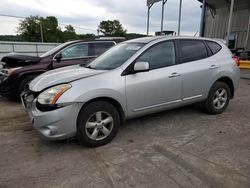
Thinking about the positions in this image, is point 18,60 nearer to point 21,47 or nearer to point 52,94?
point 52,94

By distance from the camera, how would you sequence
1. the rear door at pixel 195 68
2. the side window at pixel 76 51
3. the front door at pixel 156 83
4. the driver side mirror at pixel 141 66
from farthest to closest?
the side window at pixel 76 51 → the rear door at pixel 195 68 → the front door at pixel 156 83 → the driver side mirror at pixel 141 66

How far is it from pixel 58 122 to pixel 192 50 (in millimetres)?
2780

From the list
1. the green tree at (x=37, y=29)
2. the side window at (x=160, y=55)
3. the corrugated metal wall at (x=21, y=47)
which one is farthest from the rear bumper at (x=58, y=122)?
the green tree at (x=37, y=29)

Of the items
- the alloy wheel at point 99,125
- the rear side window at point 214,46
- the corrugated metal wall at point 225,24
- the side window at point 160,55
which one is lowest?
the alloy wheel at point 99,125

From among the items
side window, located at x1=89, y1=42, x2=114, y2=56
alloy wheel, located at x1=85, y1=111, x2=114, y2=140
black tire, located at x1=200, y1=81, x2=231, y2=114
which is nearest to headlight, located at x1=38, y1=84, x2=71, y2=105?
alloy wheel, located at x1=85, y1=111, x2=114, y2=140

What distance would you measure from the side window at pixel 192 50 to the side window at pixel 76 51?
3.33 m

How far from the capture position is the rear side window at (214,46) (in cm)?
414

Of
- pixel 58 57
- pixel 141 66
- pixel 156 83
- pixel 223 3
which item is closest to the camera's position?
pixel 141 66

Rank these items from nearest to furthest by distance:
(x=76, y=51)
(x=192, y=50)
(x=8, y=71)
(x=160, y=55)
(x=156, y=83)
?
1. (x=156, y=83)
2. (x=160, y=55)
3. (x=192, y=50)
4. (x=8, y=71)
5. (x=76, y=51)

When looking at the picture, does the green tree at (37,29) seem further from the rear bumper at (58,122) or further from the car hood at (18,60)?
the rear bumper at (58,122)

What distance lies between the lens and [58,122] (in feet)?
8.87

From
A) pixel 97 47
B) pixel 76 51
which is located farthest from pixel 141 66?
pixel 97 47

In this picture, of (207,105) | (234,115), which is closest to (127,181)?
(207,105)

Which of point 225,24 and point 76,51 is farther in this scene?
point 225,24
